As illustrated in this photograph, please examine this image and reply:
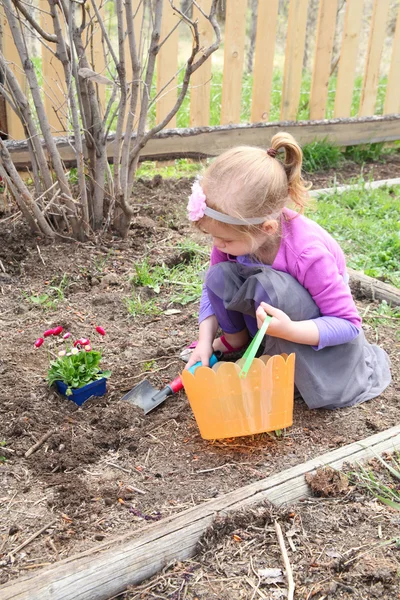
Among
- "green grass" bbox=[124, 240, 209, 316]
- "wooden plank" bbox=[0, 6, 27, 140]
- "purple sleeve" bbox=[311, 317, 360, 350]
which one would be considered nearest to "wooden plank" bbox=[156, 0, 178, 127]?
"wooden plank" bbox=[0, 6, 27, 140]

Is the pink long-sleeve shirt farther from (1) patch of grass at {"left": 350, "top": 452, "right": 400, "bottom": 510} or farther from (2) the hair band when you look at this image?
(1) patch of grass at {"left": 350, "top": 452, "right": 400, "bottom": 510}

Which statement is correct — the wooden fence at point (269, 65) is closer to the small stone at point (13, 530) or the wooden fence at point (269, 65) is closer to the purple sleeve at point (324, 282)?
the purple sleeve at point (324, 282)

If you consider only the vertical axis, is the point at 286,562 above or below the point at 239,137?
below

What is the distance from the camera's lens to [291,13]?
4965mm

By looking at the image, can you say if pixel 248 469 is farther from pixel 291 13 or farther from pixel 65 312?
pixel 291 13

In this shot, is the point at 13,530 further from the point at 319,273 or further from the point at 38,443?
the point at 319,273

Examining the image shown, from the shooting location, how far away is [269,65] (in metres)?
4.96

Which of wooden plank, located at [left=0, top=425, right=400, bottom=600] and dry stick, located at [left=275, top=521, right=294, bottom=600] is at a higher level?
wooden plank, located at [left=0, top=425, right=400, bottom=600]

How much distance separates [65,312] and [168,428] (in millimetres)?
920

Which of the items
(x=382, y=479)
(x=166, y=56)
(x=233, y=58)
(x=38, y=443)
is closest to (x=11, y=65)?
(x=166, y=56)

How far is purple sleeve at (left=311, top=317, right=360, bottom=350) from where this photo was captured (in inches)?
80.8

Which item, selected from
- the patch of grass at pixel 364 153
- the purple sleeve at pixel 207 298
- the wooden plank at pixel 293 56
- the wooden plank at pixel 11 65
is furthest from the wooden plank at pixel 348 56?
the purple sleeve at pixel 207 298

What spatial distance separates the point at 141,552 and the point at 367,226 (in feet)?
9.24

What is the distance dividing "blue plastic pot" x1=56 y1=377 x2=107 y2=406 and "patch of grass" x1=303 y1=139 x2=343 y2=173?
3.31 metres
